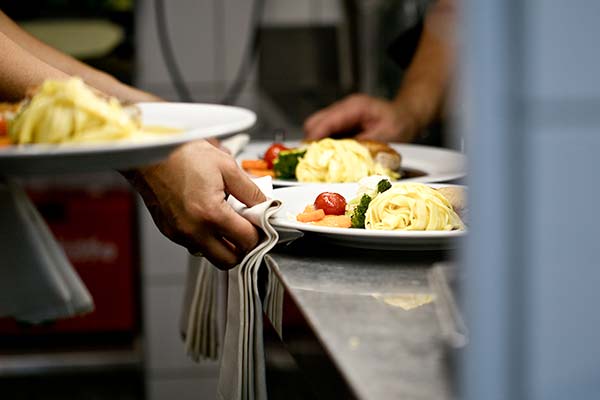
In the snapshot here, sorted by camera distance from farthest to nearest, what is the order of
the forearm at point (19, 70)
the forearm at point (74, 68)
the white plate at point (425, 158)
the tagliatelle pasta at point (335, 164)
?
the white plate at point (425, 158) < the tagliatelle pasta at point (335, 164) < the forearm at point (74, 68) < the forearm at point (19, 70)

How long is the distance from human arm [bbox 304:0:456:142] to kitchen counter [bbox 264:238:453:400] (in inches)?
29.5

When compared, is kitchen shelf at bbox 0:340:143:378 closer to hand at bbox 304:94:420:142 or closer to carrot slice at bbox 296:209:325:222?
hand at bbox 304:94:420:142

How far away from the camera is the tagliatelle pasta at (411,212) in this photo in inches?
40.5

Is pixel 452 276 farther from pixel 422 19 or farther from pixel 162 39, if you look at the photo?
pixel 162 39

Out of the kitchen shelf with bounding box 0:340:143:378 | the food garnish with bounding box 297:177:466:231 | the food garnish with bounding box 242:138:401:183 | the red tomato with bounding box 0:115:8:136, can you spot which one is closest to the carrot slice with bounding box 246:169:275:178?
the food garnish with bounding box 242:138:401:183

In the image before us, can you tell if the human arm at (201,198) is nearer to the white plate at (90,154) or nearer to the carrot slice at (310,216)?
the carrot slice at (310,216)

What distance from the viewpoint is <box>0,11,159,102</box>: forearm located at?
4.24 ft

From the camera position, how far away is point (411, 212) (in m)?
1.04

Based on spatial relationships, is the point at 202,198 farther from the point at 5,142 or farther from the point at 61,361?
the point at 61,361

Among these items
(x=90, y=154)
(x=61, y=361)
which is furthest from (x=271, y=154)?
(x=61, y=361)

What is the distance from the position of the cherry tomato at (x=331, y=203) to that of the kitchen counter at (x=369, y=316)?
0.14 ft

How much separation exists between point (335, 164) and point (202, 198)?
16.5 inches

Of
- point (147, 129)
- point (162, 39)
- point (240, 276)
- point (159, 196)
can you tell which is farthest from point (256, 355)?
point (162, 39)

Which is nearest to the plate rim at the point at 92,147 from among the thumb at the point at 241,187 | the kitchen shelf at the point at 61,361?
the thumb at the point at 241,187
